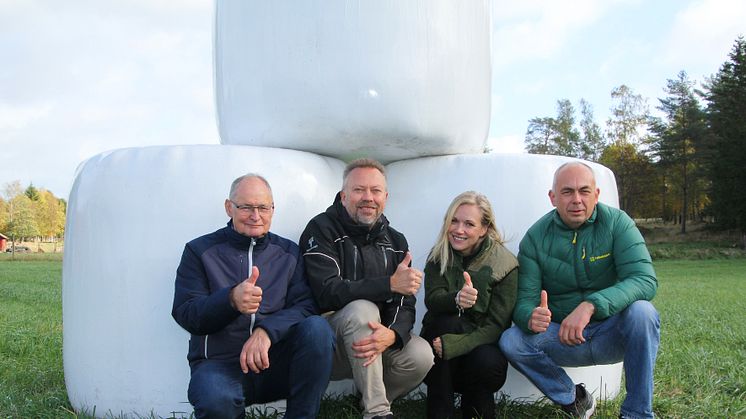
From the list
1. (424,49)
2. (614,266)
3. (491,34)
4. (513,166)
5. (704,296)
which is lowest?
(704,296)

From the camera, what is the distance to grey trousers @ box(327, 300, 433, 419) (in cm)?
232

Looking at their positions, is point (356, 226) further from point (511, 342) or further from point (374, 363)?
point (511, 342)

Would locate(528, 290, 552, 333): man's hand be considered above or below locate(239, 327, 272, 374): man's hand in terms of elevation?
above

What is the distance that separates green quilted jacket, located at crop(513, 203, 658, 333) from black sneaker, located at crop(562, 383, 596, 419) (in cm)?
32

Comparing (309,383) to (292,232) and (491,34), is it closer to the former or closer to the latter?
(292,232)

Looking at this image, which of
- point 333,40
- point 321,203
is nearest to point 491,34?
point 333,40

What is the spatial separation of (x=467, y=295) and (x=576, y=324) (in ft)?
1.39

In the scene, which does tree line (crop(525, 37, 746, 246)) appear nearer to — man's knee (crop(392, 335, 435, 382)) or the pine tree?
the pine tree

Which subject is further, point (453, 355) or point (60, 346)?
point (60, 346)

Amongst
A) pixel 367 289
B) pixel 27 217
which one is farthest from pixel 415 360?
pixel 27 217

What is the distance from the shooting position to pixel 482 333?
2.58m

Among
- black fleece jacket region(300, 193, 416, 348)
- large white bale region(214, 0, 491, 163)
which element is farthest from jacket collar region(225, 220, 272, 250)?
large white bale region(214, 0, 491, 163)

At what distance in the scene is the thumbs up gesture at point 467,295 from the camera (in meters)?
2.44

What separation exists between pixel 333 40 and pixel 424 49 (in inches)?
16.5
